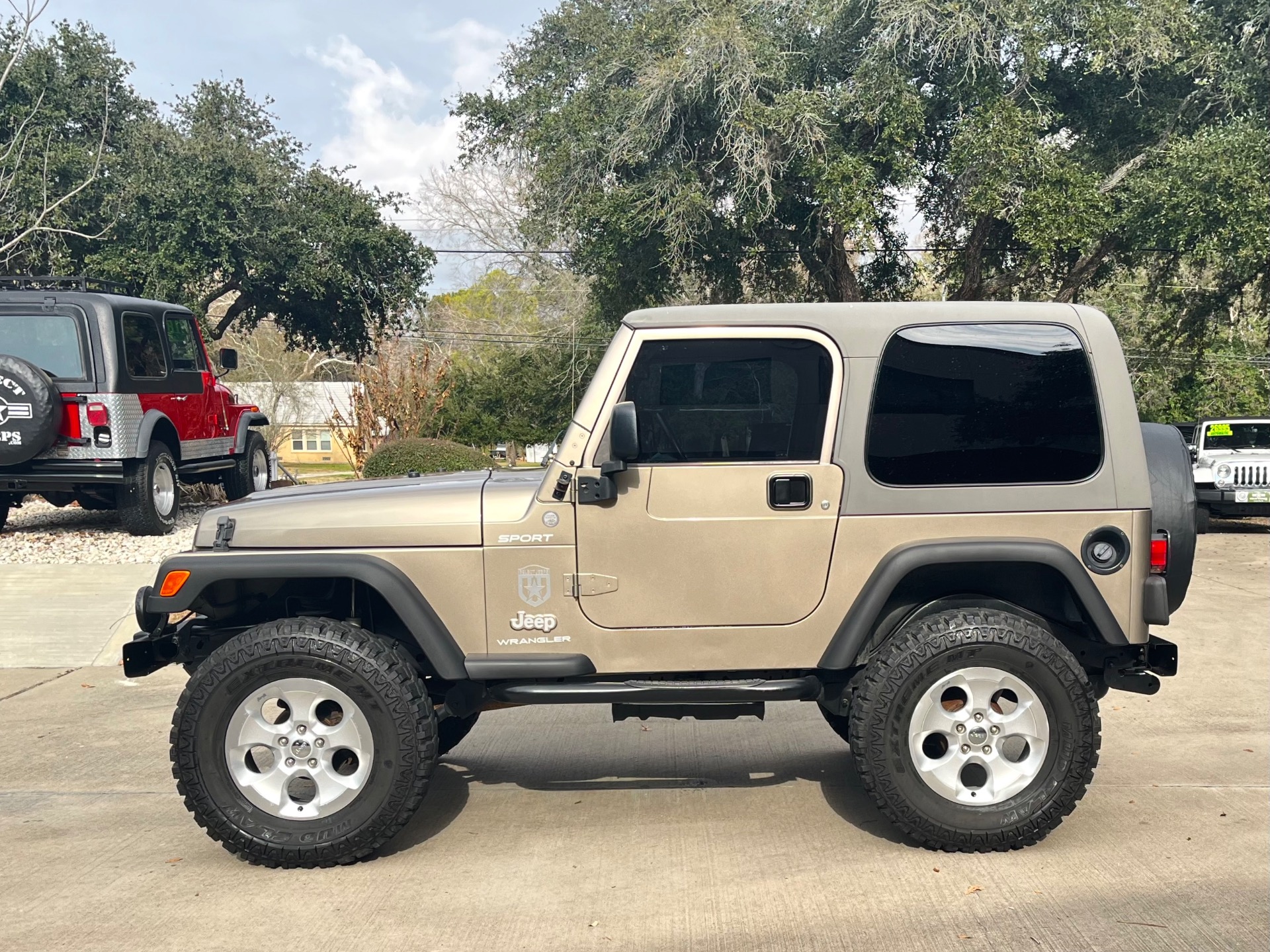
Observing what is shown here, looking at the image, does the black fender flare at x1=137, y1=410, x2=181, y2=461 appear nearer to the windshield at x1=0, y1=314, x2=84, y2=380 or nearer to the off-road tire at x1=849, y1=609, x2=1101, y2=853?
the windshield at x1=0, y1=314, x2=84, y2=380

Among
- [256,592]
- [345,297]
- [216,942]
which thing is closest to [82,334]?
[256,592]

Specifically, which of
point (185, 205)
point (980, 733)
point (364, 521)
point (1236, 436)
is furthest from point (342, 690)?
point (185, 205)

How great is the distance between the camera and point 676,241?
18.7m

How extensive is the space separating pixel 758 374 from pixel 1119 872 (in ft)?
7.17

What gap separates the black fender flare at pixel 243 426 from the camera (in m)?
14.6

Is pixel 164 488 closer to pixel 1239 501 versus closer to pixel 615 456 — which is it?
pixel 615 456

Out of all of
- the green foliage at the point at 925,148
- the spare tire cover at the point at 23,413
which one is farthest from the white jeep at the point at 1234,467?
the spare tire cover at the point at 23,413

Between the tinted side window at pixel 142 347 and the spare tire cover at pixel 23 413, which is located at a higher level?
the tinted side window at pixel 142 347

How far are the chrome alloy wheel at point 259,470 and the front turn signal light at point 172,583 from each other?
11097 mm

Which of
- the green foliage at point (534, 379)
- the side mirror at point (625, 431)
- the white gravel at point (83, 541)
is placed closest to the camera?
the side mirror at point (625, 431)

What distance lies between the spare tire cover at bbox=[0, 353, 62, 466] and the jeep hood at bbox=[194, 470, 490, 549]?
7.45 m

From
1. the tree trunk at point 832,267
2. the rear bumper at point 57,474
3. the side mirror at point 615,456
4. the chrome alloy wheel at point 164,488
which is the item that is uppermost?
the tree trunk at point 832,267

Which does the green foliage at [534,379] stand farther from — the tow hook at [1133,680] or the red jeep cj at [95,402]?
the tow hook at [1133,680]

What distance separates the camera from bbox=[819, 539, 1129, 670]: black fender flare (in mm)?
4203
